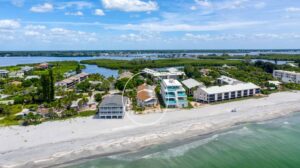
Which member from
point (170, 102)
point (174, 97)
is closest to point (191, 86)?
point (174, 97)

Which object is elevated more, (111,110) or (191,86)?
(191,86)

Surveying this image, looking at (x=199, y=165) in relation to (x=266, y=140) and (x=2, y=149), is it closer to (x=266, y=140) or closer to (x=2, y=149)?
(x=266, y=140)

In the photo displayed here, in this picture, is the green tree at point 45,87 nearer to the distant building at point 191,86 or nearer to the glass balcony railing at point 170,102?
the glass balcony railing at point 170,102

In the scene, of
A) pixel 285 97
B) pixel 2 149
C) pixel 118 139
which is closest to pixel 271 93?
pixel 285 97

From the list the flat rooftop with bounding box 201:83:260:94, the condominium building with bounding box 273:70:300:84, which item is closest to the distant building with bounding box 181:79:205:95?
the flat rooftop with bounding box 201:83:260:94

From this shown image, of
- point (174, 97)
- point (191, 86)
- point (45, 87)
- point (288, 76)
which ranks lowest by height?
point (174, 97)

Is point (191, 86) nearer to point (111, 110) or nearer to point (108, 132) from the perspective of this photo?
point (111, 110)
